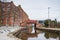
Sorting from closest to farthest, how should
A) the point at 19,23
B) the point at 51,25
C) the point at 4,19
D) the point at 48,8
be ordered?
the point at 51,25 → the point at 4,19 → the point at 48,8 → the point at 19,23

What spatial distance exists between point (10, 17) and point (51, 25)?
491 inches

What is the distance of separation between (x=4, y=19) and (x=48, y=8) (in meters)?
14.0

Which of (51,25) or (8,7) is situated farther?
(8,7)

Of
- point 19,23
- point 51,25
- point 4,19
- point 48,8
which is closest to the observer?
point 51,25

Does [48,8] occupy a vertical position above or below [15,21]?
above

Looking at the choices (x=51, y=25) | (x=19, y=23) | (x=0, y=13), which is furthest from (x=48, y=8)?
(x=0, y=13)

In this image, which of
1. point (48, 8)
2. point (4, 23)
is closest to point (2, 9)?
point (4, 23)

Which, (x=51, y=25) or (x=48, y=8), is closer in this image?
(x=51, y=25)

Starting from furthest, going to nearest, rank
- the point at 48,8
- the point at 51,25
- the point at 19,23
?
the point at 19,23 < the point at 48,8 < the point at 51,25

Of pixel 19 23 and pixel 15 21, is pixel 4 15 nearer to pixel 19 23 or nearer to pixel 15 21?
pixel 15 21

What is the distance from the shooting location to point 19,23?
5334 cm

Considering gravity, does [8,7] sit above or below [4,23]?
above

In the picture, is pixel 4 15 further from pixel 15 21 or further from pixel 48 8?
pixel 48 8

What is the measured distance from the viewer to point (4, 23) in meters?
46.1
